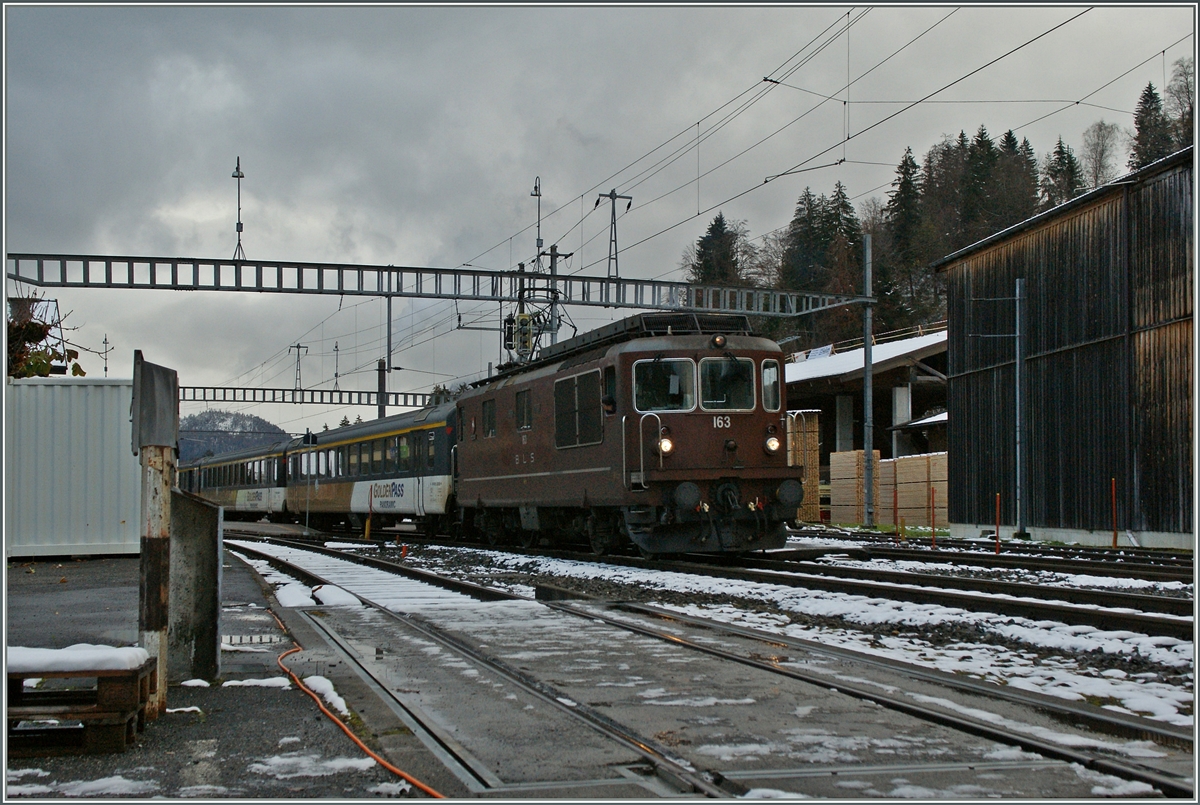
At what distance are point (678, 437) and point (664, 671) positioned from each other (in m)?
8.27

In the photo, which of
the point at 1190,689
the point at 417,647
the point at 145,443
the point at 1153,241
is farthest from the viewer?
the point at 1153,241

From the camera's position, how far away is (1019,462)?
2355 cm

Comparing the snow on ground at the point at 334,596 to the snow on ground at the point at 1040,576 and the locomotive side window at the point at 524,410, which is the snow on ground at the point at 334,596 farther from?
the snow on ground at the point at 1040,576

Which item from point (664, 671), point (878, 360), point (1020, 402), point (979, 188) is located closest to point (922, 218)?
point (979, 188)

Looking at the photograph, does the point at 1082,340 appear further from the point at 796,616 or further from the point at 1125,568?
the point at 796,616

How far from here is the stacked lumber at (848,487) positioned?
110 feet

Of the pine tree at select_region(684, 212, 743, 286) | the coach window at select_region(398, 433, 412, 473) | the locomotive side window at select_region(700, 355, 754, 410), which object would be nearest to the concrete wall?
the locomotive side window at select_region(700, 355, 754, 410)

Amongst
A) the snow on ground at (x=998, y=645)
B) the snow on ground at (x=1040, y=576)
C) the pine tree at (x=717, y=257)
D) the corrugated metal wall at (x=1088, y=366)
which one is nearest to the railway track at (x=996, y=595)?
the snow on ground at (x=998, y=645)

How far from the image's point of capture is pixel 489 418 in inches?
859

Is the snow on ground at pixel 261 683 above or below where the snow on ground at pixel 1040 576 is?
above

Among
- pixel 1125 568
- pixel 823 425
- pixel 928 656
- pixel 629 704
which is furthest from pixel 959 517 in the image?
pixel 823 425

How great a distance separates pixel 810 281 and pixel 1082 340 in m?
68.0

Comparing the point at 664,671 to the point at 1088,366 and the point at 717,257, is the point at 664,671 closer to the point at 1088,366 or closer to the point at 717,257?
the point at 1088,366

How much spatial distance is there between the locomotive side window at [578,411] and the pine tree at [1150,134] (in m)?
61.5
